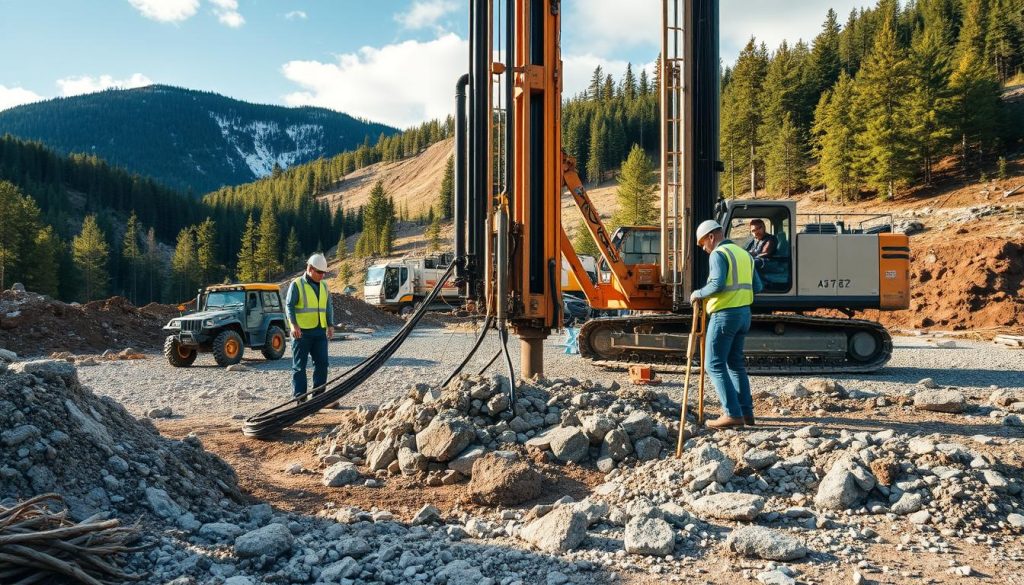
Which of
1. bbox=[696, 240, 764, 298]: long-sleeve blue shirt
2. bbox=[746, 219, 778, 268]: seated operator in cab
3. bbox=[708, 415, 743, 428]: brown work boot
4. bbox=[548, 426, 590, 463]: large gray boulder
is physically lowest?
bbox=[548, 426, 590, 463]: large gray boulder

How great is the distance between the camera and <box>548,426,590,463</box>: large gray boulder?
542 cm

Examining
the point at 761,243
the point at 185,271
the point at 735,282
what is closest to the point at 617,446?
the point at 735,282

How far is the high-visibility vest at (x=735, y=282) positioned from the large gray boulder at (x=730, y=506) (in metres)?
2.10

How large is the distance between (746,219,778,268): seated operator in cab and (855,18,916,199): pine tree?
126 ft

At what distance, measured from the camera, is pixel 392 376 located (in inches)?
439

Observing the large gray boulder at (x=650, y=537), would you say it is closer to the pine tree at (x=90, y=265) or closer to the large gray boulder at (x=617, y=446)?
the large gray boulder at (x=617, y=446)

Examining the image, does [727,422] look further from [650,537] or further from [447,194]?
[447,194]

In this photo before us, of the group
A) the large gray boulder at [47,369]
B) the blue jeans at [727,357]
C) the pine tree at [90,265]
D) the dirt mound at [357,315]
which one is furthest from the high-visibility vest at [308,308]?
the pine tree at [90,265]

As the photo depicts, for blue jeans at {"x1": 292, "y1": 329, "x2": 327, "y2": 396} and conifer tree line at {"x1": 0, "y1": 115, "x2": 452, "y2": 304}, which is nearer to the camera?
blue jeans at {"x1": 292, "y1": 329, "x2": 327, "y2": 396}

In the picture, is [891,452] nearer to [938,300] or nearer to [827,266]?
[827,266]

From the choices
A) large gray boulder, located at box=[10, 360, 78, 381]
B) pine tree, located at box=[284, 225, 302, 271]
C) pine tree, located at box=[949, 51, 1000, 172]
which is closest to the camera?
large gray boulder, located at box=[10, 360, 78, 381]

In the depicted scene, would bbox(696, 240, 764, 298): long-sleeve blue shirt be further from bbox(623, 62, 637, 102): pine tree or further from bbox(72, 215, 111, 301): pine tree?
bbox(623, 62, 637, 102): pine tree

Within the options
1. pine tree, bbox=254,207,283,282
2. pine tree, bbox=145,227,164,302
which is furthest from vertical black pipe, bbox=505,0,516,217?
pine tree, bbox=145,227,164,302

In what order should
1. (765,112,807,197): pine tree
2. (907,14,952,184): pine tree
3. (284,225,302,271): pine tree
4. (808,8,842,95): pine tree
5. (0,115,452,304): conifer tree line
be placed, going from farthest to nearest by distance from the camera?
1. (284,225,302,271): pine tree
2. (808,8,842,95): pine tree
3. (0,115,452,304): conifer tree line
4. (765,112,807,197): pine tree
5. (907,14,952,184): pine tree
